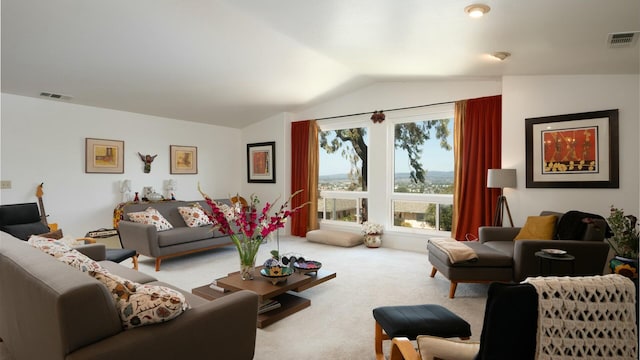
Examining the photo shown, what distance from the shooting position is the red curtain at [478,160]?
183 inches

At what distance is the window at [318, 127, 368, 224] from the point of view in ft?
20.4

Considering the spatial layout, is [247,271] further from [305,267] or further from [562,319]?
[562,319]

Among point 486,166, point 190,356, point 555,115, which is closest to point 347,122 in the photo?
point 486,166

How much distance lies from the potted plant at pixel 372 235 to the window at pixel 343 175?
456mm

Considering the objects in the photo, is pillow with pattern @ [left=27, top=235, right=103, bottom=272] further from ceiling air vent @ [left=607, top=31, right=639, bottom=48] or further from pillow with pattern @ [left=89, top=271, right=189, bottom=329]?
ceiling air vent @ [left=607, top=31, right=639, bottom=48]

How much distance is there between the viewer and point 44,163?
4.95m

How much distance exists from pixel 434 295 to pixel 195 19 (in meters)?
3.72

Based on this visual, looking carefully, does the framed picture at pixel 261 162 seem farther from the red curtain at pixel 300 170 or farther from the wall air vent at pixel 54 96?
the wall air vent at pixel 54 96

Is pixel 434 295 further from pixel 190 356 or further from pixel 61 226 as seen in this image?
pixel 61 226

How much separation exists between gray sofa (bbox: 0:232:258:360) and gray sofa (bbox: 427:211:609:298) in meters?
2.27

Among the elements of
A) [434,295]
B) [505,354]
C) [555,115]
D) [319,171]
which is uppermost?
[555,115]

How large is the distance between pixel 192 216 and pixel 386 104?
142 inches

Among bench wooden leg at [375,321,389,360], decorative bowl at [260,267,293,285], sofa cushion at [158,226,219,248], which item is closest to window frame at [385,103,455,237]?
sofa cushion at [158,226,219,248]

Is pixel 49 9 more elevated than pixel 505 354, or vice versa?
pixel 49 9
